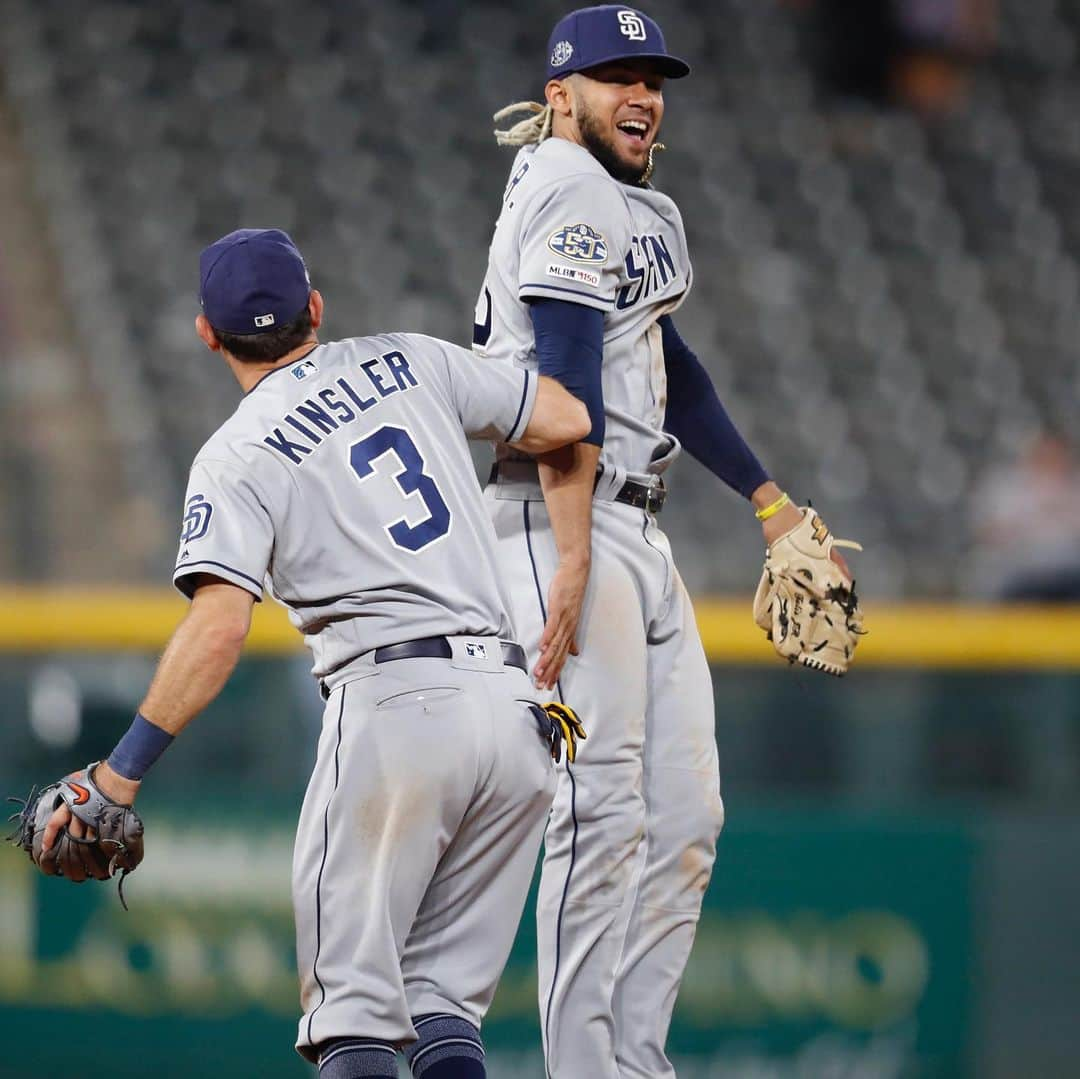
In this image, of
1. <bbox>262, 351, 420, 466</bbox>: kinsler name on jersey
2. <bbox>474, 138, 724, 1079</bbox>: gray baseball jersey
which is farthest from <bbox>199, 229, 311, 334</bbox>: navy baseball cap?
<bbox>474, 138, 724, 1079</bbox>: gray baseball jersey

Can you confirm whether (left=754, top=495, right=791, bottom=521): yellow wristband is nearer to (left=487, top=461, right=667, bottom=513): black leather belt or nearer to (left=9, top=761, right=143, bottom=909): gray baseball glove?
(left=487, top=461, right=667, bottom=513): black leather belt

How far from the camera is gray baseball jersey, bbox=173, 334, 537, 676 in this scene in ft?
9.02

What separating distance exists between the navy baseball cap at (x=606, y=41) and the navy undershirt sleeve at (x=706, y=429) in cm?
49

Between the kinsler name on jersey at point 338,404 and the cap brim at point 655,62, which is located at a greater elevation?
the cap brim at point 655,62

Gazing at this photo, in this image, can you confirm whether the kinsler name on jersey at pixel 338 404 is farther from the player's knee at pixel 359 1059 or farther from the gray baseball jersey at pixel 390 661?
the player's knee at pixel 359 1059

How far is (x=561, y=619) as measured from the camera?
2.96 metres

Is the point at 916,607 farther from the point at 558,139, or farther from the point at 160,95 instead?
the point at 160,95

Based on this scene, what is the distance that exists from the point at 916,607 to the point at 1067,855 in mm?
870

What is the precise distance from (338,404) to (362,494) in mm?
142

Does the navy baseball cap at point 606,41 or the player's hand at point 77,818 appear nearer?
the player's hand at point 77,818

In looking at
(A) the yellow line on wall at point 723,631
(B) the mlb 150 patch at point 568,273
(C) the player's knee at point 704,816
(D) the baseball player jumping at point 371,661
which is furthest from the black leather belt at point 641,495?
(A) the yellow line on wall at point 723,631

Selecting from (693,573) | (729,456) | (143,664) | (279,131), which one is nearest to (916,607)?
(693,573)

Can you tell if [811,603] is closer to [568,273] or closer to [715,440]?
[715,440]

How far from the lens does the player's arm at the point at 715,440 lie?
331 centimetres
